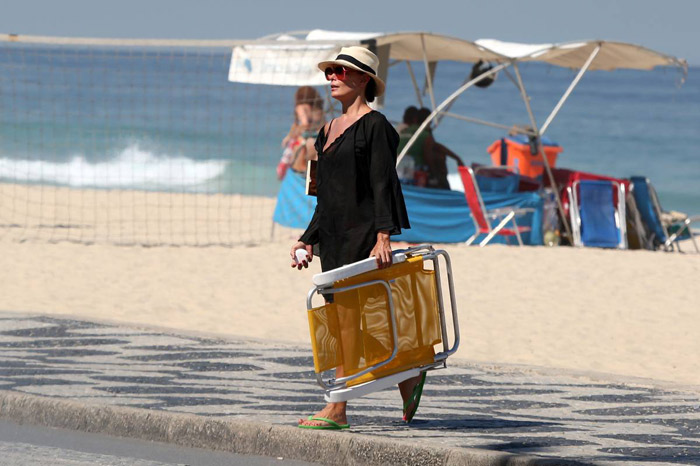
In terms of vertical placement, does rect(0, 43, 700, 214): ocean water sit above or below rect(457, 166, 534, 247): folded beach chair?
above

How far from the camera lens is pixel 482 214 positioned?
51.1ft

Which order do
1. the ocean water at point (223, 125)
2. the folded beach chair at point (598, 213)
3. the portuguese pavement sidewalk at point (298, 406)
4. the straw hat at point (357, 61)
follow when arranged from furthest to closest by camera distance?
1. the ocean water at point (223, 125)
2. the folded beach chair at point (598, 213)
3. the straw hat at point (357, 61)
4. the portuguese pavement sidewalk at point (298, 406)

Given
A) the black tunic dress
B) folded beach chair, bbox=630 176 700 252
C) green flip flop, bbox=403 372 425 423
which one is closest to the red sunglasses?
the black tunic dress

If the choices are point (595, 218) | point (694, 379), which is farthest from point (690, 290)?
point (694, 379)

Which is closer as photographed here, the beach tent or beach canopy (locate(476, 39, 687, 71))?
the beach tent

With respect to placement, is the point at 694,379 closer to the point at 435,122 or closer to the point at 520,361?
the point at 520,361

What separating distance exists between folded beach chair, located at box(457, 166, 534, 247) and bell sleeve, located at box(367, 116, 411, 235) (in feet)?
32.8

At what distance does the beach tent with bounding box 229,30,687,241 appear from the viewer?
14805 millimetres

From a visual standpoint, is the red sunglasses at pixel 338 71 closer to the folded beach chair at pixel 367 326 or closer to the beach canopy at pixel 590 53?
the folded beach chair at pixel 367 326

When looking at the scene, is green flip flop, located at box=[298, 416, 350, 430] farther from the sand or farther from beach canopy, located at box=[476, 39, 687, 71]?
beach canopy, located at box=[476, 39, 687, 71]

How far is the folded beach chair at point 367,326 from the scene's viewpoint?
17.9 ft

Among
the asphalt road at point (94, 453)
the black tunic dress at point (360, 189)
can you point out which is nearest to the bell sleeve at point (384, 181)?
the black tunic dress at point (360, 189)

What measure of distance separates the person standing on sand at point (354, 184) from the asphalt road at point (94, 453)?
402 mm

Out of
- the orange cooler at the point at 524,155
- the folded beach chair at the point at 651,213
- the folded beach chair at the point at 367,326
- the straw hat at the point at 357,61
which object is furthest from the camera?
the orange cooler at the point at 524,155
